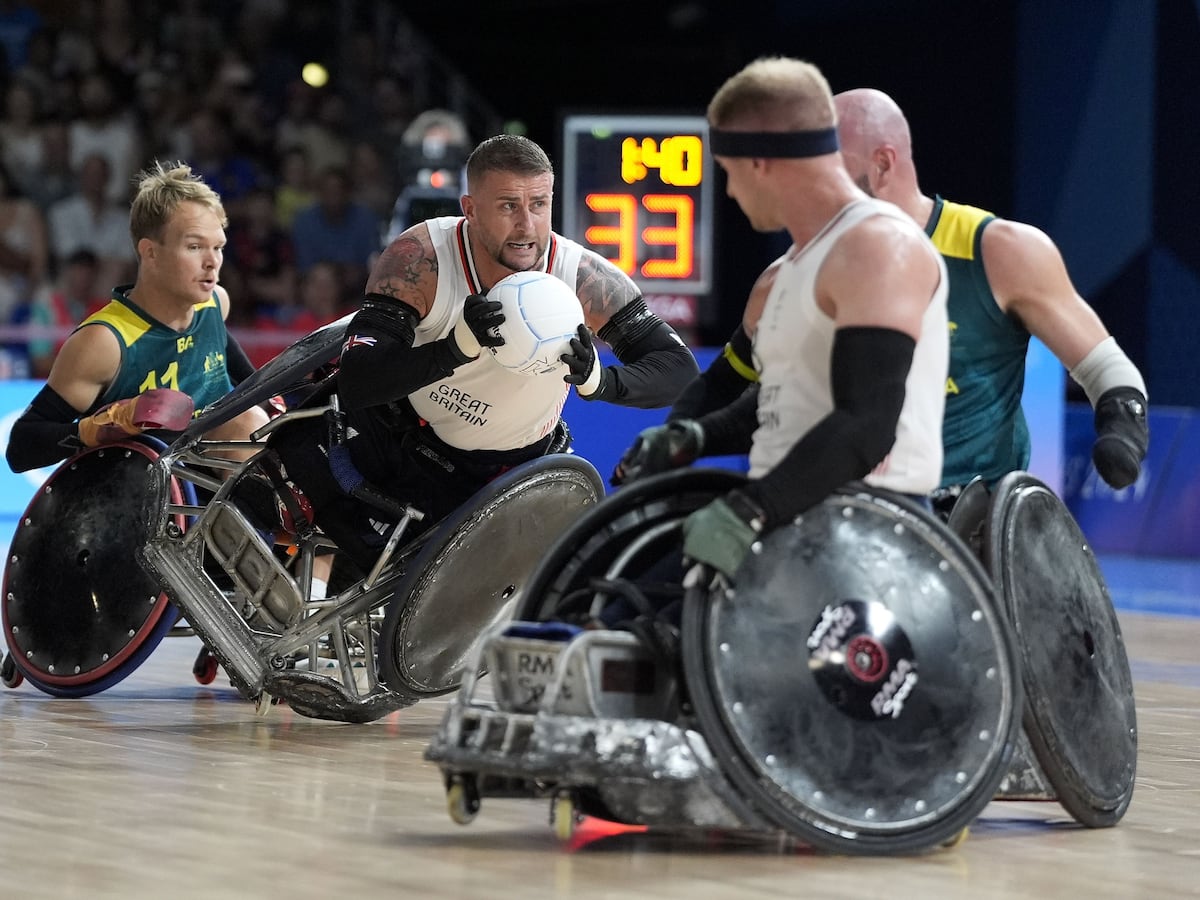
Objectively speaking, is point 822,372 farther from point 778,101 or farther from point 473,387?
point 473,387

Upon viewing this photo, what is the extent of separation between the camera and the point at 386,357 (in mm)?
6234

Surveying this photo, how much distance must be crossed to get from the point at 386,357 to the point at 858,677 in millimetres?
2401

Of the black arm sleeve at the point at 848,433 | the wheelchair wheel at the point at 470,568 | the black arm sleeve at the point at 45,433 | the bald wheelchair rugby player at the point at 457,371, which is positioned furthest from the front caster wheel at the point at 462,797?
the black arm sleeve at the point at 45,433

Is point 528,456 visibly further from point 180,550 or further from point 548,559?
point 548,559

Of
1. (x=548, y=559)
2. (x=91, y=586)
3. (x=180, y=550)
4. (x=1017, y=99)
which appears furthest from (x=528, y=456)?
(x=1017, y=99)

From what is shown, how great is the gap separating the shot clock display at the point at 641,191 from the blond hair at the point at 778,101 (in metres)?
10.2

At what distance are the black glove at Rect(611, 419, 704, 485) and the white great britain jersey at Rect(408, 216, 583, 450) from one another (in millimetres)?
1560

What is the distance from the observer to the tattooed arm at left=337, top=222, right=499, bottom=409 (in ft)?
20.2

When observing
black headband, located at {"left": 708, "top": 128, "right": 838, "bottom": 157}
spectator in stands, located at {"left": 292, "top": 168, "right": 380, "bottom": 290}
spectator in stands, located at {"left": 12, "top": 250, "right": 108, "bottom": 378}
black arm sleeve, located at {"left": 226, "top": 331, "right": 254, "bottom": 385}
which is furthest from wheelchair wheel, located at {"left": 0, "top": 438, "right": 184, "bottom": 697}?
spectator in stands, located at {"left": 292, "top": 168, "right": 380, "bottom": 290}

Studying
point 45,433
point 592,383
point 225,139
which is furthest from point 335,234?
point 592,383

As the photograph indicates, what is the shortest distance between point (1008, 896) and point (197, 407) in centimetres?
468

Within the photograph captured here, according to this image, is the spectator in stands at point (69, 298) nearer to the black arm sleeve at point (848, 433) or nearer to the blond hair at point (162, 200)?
the blond hair at point (162, 200)

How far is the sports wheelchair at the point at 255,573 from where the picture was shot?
20.2ft

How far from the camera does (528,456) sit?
6.76m
